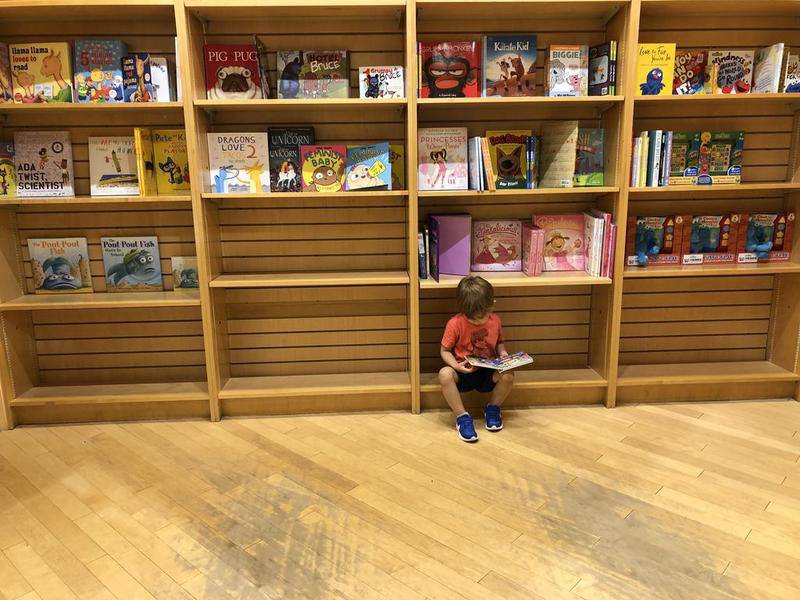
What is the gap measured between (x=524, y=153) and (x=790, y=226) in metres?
1.63

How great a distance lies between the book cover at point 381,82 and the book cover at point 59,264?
1.82 meters

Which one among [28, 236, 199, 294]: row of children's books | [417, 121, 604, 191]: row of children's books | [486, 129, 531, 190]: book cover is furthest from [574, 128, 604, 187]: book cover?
[28, 236, 199, 294]: row of children's books

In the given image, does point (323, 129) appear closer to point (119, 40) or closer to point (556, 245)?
point (119, 40)

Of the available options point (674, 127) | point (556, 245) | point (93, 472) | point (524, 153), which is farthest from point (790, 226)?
point (93, 472)

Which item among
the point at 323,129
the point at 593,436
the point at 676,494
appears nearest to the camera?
the point at 676,494

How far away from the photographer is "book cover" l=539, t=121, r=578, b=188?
319cm

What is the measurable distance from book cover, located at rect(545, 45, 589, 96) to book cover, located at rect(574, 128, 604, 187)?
0.23m

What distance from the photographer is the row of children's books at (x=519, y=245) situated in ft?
10.8

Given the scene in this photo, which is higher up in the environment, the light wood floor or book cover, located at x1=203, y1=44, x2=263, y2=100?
book cover, located at x1=203, y1=44, x2=263, y2=100

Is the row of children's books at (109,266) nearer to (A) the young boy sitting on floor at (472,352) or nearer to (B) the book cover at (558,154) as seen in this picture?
(A) the young boy sitting on floor at (472,352)

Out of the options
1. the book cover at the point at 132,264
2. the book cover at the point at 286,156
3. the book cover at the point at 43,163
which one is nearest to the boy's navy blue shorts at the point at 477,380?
the book cover at the point at 286,156

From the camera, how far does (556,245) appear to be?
11.3 feet

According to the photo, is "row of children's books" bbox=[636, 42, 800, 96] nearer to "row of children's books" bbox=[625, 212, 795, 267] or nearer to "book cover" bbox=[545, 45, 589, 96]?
"book cover" bbox=[545, 45, 589, 96]

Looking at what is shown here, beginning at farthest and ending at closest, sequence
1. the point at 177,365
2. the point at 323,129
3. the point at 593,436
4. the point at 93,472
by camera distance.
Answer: the point at 177,365 → the point at 323,129 → the point at 593,436 → the point at 93,472
